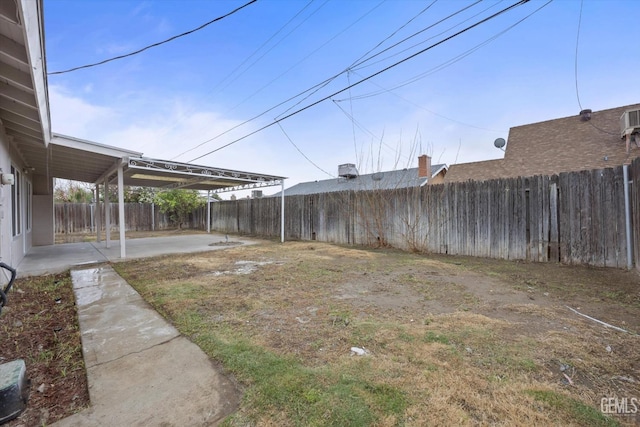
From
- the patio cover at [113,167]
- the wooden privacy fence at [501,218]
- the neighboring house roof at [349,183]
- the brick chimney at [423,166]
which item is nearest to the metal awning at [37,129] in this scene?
the patio cover at [113,167]

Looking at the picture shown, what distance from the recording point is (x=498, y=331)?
248 centimetres

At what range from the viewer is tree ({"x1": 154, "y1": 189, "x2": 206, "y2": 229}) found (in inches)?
640

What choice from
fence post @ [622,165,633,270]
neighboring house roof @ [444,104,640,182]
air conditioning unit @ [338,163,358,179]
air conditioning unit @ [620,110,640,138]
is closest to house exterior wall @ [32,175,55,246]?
air conditioning unit @ [338,163,358,179]

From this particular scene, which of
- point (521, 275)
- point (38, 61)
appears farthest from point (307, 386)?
point (521, 275)

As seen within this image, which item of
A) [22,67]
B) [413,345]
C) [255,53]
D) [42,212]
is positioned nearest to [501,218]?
[413,345]

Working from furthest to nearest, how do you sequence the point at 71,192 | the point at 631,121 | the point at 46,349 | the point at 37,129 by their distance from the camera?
the point at 71,192 < the point at 631,121 < the point at 37,129 < the point at 46,349

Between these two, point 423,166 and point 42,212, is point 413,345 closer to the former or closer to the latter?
point 423,166

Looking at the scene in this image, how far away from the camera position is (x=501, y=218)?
604 centimetres

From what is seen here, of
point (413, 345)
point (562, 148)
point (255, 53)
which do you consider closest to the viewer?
point (413, 345)

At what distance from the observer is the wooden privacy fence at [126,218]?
14.1 m

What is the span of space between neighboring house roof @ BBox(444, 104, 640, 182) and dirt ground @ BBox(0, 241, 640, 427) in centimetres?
709

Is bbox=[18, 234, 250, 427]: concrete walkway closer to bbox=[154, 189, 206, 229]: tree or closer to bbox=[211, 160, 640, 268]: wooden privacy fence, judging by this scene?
bbox=[211, 160, 640, 268]: wooden privacy fence

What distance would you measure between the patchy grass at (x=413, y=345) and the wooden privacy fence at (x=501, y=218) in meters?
0.82

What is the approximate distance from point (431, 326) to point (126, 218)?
62.5 feet
